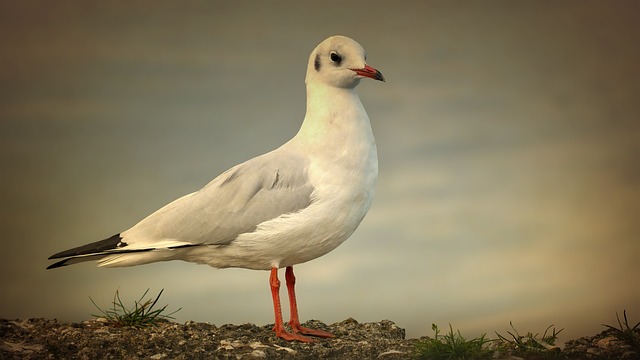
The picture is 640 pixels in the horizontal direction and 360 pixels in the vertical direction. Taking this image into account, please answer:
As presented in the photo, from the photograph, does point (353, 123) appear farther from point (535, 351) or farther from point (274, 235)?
point (535, 351)

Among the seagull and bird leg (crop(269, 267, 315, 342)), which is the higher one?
the seagull

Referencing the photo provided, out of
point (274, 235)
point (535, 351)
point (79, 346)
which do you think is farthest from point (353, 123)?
point (79, 346)

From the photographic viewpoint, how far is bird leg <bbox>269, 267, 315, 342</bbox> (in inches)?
314

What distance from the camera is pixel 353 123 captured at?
8.02 m

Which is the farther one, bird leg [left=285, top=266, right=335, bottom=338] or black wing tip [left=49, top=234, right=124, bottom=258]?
bird leg [left=285, top=266, right=335, bottom=338]

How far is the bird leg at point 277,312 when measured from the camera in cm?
798

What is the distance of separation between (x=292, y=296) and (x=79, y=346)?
1.87 meters

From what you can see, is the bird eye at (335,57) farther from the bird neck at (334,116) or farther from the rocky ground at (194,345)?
the rocky ground at (194,345)

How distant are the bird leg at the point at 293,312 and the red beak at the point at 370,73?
186 cm

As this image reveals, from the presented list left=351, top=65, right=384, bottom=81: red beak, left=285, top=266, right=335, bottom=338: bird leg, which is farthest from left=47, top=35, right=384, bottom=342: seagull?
left=285, top=266, right=335, bottom=338: bird leg

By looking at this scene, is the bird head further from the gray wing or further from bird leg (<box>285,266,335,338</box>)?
bird leg (<box>285,266,335,338</box>)

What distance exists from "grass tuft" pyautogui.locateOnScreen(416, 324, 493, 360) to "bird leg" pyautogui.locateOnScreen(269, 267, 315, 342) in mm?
1031

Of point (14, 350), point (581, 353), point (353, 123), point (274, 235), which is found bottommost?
point (581, 353)

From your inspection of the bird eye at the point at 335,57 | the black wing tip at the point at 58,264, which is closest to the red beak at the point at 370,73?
the bird eye at the point at 335,57
